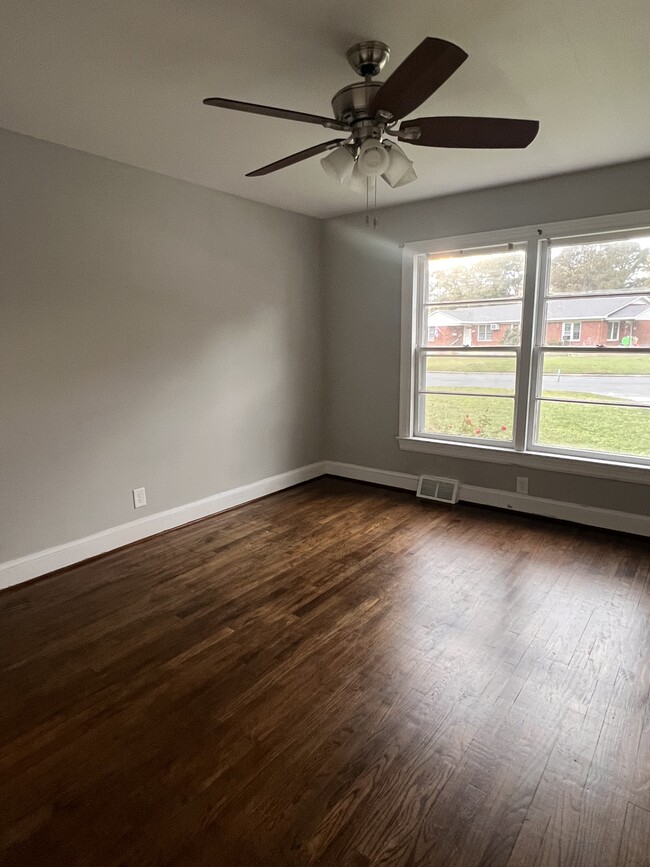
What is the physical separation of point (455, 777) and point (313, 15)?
103 inches

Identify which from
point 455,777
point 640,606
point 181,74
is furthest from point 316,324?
point 455,777

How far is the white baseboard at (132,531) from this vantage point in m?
2.85

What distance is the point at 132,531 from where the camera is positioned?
3.39m

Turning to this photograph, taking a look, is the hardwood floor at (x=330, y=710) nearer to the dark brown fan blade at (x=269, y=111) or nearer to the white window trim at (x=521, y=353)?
the white window trim at (x=521, y=353)

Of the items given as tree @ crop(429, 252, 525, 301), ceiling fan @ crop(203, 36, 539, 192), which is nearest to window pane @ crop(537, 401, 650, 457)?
tree @ crop(429, 252, 525, 301)

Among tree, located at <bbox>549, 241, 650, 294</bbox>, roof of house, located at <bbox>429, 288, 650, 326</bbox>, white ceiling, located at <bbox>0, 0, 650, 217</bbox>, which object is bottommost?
roof of house, located at <bbox>429, 288, 650, 326</bbox>

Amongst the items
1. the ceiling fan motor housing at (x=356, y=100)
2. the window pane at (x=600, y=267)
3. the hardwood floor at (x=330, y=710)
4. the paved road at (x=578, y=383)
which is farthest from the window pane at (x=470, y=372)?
the ceiling fan motor housing at (x=356, y=100)

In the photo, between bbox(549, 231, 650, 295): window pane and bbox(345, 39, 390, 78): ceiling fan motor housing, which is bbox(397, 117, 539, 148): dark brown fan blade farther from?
bbox(549, 231, 650, 295): window pane

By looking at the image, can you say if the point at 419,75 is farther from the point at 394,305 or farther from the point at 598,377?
the point at 394,305

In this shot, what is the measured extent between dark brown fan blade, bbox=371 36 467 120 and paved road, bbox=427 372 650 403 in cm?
248

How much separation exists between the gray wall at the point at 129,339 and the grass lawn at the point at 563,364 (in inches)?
56.1

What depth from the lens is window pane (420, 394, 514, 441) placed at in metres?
3.97

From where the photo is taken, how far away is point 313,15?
171 cm

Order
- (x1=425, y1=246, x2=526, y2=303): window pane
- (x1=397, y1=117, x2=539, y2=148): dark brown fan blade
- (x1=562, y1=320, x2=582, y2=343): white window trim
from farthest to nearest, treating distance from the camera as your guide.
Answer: (x1=425, y1=246, x2=526, y2=303): window pane, (x1=562, y1=320, x2=582, y2=343): white window trim, (x1=397, y1=117, x2=539, y2=148): dark brown fan blade
